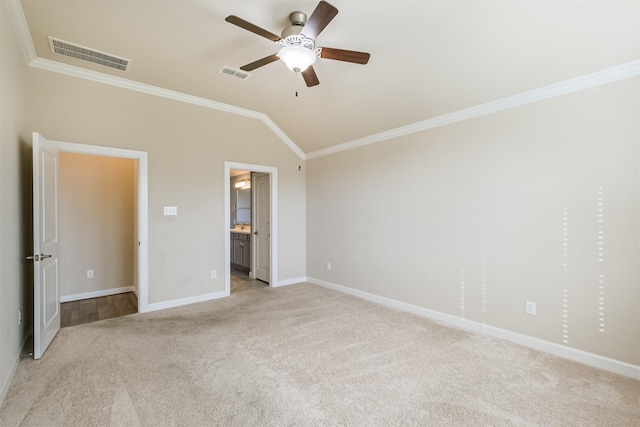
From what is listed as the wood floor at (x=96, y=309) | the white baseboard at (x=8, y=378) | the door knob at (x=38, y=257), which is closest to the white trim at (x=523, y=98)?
the door knob at (x=38, y=257)

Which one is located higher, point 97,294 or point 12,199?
point 12,199

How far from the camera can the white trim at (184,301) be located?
13.0 feet

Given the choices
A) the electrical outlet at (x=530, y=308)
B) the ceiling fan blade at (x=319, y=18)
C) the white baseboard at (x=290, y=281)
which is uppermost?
the ceiling fan blade at (x=319, y=18)

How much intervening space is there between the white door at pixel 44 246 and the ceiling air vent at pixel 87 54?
98 cm

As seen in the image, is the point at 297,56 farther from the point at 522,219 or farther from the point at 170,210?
the point at 170,210

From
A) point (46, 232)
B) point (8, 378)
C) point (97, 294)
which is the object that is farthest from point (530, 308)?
point (97, 294)

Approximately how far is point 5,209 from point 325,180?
13.0ft

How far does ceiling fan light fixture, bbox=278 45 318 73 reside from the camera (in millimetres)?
2223

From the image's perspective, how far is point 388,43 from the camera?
2812 millimetres

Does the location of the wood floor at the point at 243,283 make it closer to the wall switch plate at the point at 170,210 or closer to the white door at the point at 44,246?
the wall switch plate at the point at 170,210

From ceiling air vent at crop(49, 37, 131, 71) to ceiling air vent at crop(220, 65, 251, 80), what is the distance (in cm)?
100

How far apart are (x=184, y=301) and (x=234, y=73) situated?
3.12 meters

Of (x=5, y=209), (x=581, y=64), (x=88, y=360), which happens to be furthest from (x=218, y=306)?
(x=581, y=64)

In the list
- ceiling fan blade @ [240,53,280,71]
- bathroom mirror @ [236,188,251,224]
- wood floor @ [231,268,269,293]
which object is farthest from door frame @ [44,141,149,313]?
bathroom mirror @ [236,188,251,224]
